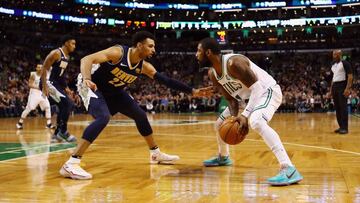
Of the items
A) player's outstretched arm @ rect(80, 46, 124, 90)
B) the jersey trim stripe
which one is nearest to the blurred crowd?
player's outstretched arm @ rect(80, 46, 124, 90)

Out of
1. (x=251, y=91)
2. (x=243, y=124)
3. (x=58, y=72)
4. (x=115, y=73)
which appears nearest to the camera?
(x=243, y=124)

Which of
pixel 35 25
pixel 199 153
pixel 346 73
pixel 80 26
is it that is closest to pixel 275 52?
pixel 80 26

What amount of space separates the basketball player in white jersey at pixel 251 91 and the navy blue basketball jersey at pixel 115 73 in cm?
92

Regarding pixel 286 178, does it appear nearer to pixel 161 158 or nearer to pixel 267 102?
pixel 267 102

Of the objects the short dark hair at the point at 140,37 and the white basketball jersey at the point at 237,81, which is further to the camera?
the short dark hair at the point at 140,37

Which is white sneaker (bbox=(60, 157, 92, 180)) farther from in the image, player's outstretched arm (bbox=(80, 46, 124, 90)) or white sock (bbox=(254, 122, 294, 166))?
white sock (bbox=(254, 122, 294, 166))

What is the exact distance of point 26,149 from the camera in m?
8.05

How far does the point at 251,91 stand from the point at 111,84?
1.77 m

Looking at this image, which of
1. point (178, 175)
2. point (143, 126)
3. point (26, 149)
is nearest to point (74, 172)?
point (178, 175)

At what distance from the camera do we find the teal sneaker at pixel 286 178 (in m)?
4.71

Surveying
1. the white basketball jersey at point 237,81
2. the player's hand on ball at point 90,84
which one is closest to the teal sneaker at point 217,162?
the white basketball jersey at point 237,81

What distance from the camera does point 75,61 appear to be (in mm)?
41344

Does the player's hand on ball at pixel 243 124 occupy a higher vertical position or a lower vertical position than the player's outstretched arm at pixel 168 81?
lower

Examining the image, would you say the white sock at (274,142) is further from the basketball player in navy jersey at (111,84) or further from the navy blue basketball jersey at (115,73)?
Result: the navy blue basketball jersey at (115,73)
